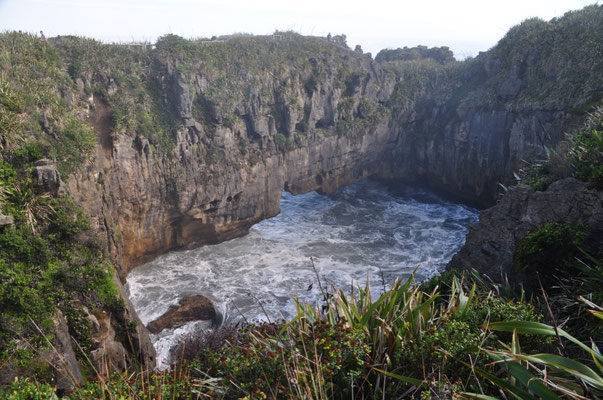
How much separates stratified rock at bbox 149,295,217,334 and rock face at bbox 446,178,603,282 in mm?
10182

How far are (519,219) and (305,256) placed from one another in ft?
42.2

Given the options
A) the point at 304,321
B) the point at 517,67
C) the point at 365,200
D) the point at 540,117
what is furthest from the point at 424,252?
the point at 304,321

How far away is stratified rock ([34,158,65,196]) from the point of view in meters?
12.2

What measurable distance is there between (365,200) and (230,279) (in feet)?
47.1

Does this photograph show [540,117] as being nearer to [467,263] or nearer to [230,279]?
[467,263]

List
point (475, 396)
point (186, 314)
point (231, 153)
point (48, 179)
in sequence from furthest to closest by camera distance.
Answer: point (231, 153), point (186, 314), point (48, 179), point (475, 396)

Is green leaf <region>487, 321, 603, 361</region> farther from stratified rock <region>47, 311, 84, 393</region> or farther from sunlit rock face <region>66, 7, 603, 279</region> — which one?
sunlit rock face <region>66, 7, 603, 279</region>

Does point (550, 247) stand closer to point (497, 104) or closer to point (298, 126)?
point (497, 104)

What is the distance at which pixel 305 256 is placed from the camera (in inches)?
916

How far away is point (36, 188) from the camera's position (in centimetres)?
1215

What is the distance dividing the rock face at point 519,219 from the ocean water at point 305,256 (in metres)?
2.46

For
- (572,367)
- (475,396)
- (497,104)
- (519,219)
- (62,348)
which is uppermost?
(497,104)

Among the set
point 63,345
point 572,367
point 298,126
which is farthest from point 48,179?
point 298,126

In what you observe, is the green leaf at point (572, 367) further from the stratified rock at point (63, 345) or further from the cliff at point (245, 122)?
the cliff at point (245, 122)
